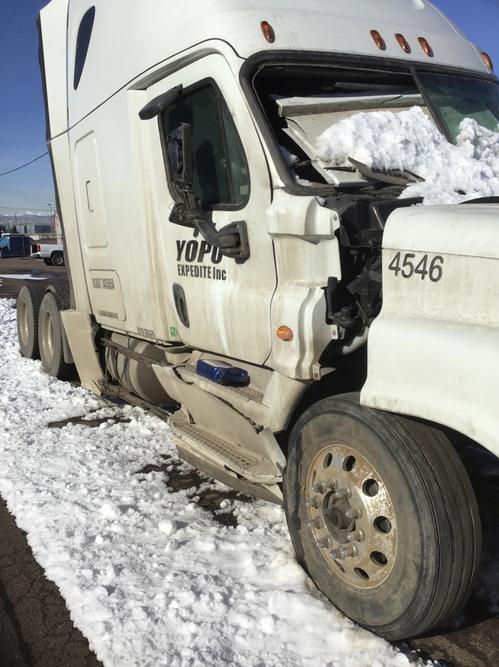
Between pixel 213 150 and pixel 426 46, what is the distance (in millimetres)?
1594

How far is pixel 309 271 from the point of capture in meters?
3.26

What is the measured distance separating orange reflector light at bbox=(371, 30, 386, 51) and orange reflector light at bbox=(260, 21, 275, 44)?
2.38 ft

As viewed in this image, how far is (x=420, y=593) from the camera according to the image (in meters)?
2.60

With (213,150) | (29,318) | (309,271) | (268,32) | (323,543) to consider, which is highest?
(268,32)

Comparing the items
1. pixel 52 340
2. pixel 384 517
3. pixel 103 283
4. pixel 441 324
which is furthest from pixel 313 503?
pixel 52 340

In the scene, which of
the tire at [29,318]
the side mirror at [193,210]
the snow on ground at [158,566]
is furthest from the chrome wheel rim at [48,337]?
the side mirror at [193,210]

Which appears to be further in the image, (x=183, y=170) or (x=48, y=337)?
(x=48, y=337)

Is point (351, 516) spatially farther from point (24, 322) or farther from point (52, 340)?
point (24, 322)

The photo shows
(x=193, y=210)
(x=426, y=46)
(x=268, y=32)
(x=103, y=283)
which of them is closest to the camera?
(x=268, y=32)

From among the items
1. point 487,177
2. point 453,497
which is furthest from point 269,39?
point 453,497

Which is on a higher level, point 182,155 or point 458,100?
point 458,100

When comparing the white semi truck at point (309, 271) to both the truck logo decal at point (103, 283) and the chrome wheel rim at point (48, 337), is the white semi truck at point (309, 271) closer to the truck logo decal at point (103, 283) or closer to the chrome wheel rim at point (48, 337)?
the truck logo decal at point (103, 283)

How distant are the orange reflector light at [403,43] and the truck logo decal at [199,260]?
1736mm

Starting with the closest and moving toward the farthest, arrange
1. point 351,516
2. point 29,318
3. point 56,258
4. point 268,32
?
point 351,516
point 268,32
point 29,318
point 56,258
